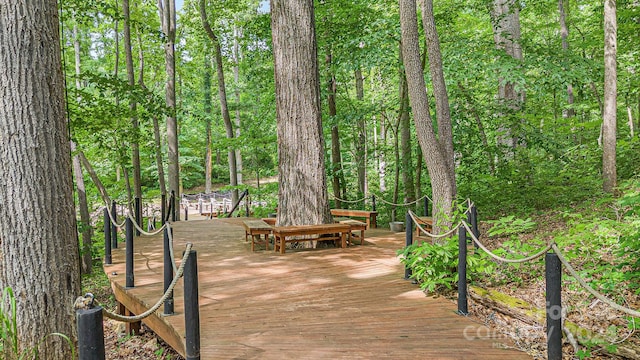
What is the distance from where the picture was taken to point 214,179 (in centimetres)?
3975

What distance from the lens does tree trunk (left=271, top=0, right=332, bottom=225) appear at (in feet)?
28.3

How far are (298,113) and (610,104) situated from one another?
716 centimetres

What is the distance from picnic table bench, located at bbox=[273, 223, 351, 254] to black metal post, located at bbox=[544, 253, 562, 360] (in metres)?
5.13

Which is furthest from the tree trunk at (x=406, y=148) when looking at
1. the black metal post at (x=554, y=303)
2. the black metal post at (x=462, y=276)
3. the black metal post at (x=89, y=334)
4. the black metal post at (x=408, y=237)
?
the black metal post at (x=89, y=334)

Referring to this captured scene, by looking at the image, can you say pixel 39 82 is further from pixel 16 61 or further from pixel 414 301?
pixel 414 301

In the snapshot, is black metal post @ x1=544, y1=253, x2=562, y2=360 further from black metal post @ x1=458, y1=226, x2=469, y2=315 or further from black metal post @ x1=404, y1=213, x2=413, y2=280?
black metal post @ x1=404, y1=213, x2=413, y2=280

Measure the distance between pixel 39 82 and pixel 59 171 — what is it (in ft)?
2.76

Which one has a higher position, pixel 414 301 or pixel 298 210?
pixel 298 210

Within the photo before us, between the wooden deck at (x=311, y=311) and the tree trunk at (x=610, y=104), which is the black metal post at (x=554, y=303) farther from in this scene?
the tree trunk at (x=610, y=104)

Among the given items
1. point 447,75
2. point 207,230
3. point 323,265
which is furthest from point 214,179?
point 323,265

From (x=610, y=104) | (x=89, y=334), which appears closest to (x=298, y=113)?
(x=89, y=334)

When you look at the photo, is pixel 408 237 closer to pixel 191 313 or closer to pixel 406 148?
pixel 191 313

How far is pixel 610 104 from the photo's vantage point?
9977mm

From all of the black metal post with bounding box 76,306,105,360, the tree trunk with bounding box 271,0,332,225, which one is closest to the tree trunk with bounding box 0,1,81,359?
the black metal post with bounding box 76,306,105,360
